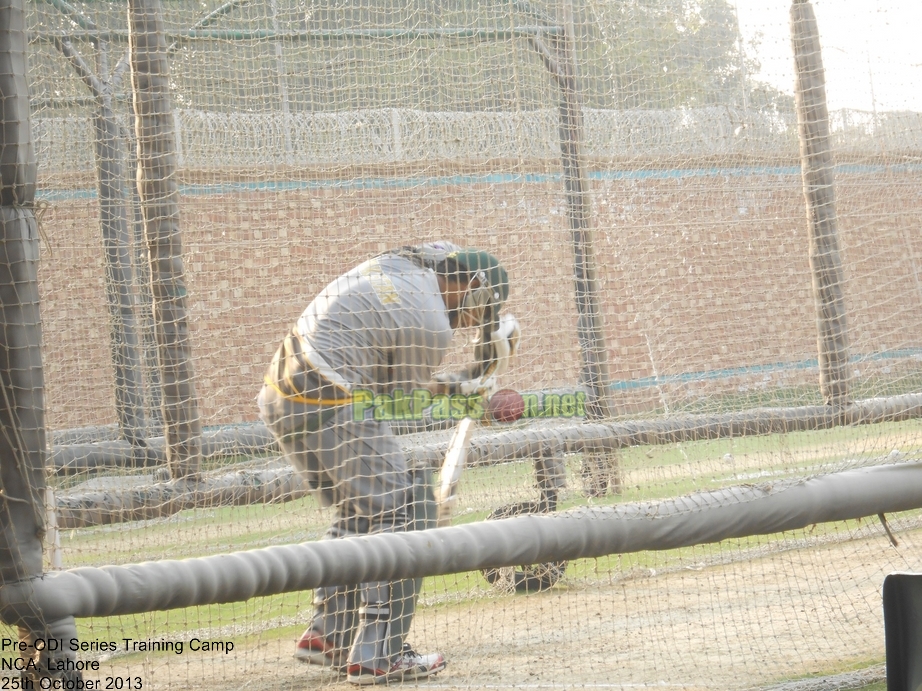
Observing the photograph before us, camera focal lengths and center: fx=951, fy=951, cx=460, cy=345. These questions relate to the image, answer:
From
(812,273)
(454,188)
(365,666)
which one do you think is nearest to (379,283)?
(454,188)

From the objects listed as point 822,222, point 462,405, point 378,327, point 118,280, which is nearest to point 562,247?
point 462,405

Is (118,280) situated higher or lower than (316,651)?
higher

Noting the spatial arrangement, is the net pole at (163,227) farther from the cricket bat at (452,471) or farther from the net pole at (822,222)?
the net pole at (822,222)

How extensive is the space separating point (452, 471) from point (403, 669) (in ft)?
3.01

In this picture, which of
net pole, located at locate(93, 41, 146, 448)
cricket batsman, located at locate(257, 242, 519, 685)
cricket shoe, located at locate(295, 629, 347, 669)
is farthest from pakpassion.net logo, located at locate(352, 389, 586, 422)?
net pole, located at locate(93, 41, 146, 448)

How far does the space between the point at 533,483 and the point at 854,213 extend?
1.87 meters

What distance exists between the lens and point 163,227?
171 inches

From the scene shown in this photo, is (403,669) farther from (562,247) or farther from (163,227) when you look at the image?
(163,227)

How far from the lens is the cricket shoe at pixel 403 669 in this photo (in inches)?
132

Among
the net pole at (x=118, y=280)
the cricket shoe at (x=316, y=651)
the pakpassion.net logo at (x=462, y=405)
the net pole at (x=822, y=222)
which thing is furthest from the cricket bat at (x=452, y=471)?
the net pole at (x=118, y=280)

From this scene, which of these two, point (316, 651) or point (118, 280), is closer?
point (316, 651)

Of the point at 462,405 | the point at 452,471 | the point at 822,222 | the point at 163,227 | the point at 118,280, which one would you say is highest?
the point at 163,227

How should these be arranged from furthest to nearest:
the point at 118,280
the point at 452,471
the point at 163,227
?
Result: the point at 118,280 → the point at 163,227 → the point at 452,471

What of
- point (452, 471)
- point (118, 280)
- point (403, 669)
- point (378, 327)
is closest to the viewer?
point (403, 669)
